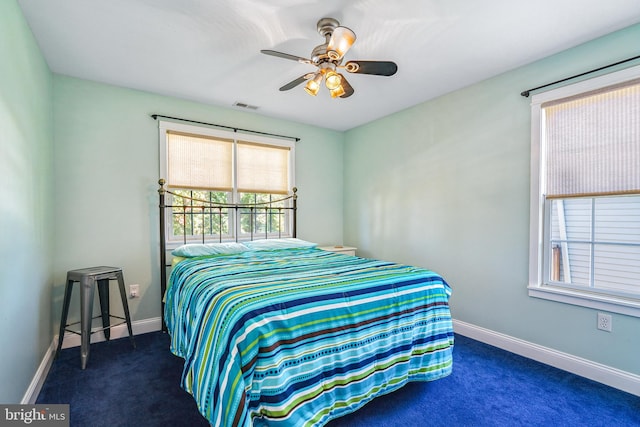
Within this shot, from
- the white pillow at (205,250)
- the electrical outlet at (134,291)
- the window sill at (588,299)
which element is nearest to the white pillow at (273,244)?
the white pillow at (205,250)

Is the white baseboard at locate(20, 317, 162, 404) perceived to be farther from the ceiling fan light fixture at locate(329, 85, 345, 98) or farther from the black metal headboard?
the ceiling fan light fixture at locate(329, 85, 345, 98)

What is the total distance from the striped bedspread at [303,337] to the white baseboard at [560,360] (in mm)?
974

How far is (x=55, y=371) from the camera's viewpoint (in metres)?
2.27

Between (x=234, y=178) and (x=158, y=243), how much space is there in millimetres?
1135

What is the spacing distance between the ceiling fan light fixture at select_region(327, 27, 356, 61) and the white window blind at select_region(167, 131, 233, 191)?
6.93 ft

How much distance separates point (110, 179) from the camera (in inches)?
115

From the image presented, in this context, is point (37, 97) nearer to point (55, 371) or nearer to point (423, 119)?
point (55, 371)

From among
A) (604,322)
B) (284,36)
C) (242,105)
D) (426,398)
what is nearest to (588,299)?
(604,322)

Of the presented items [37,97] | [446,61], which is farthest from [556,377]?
[37,97]

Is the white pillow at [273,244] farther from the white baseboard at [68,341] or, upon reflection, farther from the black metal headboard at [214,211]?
the white baseboard at [68,341]

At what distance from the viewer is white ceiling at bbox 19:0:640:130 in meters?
1.85

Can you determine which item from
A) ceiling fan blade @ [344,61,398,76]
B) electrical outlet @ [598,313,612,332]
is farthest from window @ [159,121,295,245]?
electrical outlet @ [598,313,612,332]

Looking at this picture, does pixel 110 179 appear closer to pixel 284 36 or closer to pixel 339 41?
pixel 284 36

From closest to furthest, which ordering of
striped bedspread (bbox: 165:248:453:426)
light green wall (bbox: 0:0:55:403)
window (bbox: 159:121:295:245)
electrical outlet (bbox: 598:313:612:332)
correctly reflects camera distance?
striped bedspread (bbox: 165:248:453:426), light green wall (bbox: 0:0:55:403), electrical outlet (bbox: 598:313:612:332), window (bbox: 159:121:295:245)
